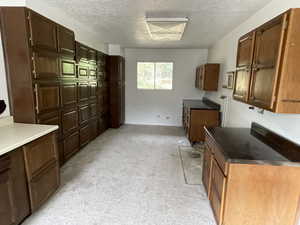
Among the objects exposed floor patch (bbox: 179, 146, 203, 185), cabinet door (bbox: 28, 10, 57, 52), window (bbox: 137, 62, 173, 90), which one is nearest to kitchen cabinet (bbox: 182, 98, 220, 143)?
exposed floor patch (bbox: 179, 146, 203, 185)

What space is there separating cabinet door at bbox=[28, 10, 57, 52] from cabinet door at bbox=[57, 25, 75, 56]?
0.12m

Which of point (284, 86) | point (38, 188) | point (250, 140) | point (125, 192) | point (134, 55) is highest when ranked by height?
point (134, 55)

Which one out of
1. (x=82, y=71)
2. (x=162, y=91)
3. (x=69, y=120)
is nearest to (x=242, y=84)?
(x=69, y=120)

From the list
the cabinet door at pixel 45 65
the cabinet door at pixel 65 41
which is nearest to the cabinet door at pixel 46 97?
the cabinet door at pixel 45 65

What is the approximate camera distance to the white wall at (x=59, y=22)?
2.12 metres

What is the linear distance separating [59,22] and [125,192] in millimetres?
2766

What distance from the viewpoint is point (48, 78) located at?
2.39 m

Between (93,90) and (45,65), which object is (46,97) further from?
(93,90)

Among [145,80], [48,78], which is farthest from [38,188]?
[145,80]

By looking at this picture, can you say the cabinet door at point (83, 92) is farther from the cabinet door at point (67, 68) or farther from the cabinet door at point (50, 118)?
the cabinet door at point (50, 118)

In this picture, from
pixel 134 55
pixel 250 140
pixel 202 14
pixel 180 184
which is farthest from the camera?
pixel 134 55

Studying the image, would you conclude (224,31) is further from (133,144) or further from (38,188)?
(38,188)

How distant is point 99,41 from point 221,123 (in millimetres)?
3619

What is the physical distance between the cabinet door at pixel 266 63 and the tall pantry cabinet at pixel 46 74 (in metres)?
2.45
